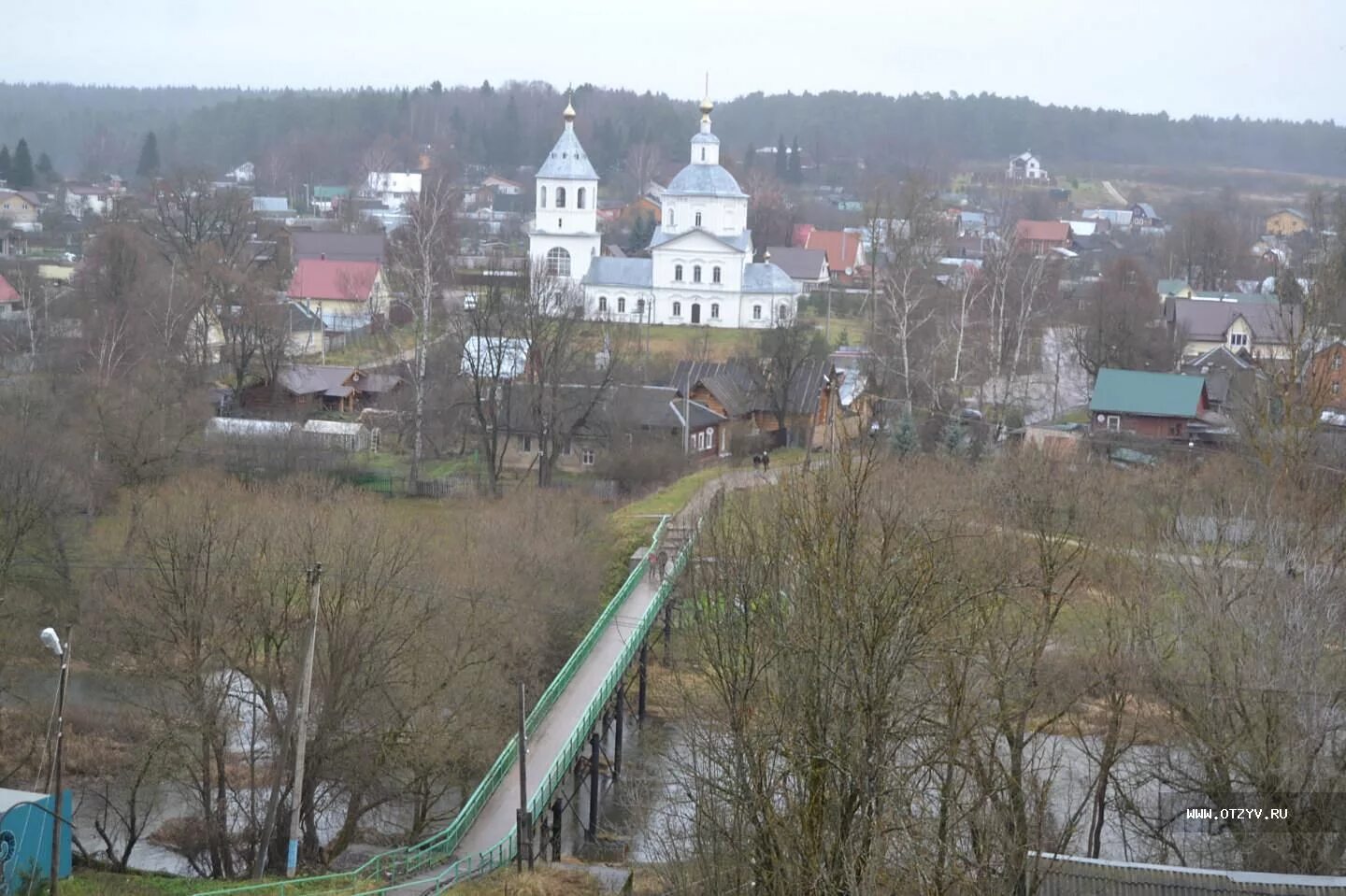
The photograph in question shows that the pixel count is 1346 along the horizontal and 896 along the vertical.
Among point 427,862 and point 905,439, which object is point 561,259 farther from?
point 427,862

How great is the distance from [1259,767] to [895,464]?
912 centimetres

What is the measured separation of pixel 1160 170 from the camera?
365ft

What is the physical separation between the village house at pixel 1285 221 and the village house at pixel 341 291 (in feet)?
168

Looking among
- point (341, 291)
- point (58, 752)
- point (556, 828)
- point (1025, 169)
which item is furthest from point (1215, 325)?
point (1025, 169)

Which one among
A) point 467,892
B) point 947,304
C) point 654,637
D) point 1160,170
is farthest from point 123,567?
point 1160,170

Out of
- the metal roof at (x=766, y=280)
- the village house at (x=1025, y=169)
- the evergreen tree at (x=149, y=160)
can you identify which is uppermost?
the village house at (x=1025, y=169)

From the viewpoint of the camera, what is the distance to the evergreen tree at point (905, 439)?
74.9 feet

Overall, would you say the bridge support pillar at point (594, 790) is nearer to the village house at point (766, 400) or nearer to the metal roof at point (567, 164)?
the village house at point (766, 400)

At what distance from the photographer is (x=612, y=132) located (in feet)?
311

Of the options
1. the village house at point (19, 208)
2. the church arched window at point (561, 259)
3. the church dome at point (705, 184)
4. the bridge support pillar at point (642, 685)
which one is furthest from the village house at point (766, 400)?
the village house at point (19, 208)

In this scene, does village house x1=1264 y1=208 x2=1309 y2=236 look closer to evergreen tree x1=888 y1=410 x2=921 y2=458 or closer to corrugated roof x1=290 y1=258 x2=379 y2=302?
corrugated roof x1=290 y1=258 x2=379 y2=302

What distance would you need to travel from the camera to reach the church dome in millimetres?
43312

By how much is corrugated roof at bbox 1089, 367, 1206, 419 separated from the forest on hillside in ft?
213

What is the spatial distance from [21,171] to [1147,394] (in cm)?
6017
